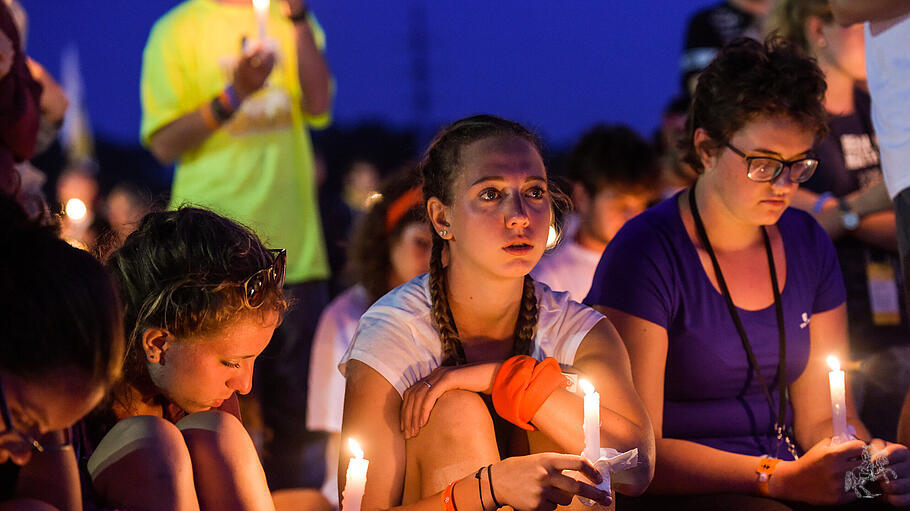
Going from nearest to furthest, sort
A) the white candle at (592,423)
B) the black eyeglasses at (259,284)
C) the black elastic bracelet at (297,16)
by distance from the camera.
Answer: the white candle at (592,423) < the black eyeglasses at (259,284) < the black elastic bracelet at (297,16)

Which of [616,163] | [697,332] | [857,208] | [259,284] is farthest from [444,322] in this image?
[616,163]

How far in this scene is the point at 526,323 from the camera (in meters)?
2.91

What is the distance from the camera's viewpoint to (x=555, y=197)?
10.2 feet

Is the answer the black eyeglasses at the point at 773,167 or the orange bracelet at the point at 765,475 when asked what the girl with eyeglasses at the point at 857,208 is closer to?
the black eyeglasses at the point at 773,167

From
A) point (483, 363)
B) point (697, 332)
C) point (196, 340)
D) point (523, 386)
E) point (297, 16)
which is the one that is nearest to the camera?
point (196, 340)

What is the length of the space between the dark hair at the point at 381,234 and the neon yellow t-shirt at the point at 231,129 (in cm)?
36

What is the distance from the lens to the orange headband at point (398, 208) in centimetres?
415

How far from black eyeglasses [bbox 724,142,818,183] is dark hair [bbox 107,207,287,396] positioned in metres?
1.60

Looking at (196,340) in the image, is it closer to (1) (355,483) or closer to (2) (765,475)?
(1) (355,483)

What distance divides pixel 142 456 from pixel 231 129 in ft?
7.98

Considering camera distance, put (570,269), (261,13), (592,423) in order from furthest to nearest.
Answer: (570,269), (261,13), (592,423)

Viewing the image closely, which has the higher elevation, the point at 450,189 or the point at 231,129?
the point at 231,129

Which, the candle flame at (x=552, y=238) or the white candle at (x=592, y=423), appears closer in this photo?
the white candle at (x=592, y=423)

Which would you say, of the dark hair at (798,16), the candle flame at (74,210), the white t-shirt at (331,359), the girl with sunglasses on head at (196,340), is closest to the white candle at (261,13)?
the white t-shirt at (331,359)
